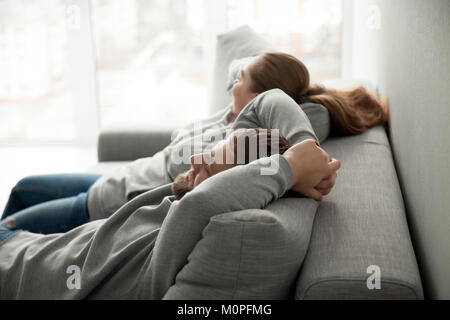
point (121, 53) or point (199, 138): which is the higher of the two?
point (121, 53)

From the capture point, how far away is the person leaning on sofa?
158 centimetres

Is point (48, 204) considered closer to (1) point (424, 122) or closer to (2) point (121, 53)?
(1) point (424, 122)

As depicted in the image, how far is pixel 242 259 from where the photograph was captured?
3.14ft

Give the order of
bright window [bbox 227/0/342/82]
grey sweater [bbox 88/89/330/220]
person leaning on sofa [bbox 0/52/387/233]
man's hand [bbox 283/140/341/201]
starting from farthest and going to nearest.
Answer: bright window [bbox 227/0/342/82], person leaning on sofa [bbox 0/52/387/233], grey sweater [bbox 88/89/330/220], man's hand [bbox 283/140/341/201]

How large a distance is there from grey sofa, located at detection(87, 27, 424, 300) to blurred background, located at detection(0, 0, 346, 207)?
206 cm

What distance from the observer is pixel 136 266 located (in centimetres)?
114

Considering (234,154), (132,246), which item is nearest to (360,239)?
(234,154)

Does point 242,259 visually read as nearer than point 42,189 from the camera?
Yes

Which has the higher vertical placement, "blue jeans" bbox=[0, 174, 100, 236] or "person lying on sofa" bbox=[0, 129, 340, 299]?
"person lying on sofa" bbox=[0, 129, 340, 299]

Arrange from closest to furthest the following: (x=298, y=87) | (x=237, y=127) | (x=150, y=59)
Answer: (x=237, y=127), (x=298, y=87), (x=150, y=59)

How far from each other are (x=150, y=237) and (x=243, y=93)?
70cm

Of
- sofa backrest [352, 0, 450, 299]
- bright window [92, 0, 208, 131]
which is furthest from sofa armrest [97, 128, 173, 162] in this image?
bright window [92, 0, 208, 131]

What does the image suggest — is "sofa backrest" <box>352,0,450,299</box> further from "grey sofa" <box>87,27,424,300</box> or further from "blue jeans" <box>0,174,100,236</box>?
"blue jeans" <box>0,174,100,236</box>

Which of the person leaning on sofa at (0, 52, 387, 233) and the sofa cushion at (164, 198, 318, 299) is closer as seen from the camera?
the sofa cushion at (164, 198, 318, 299)
